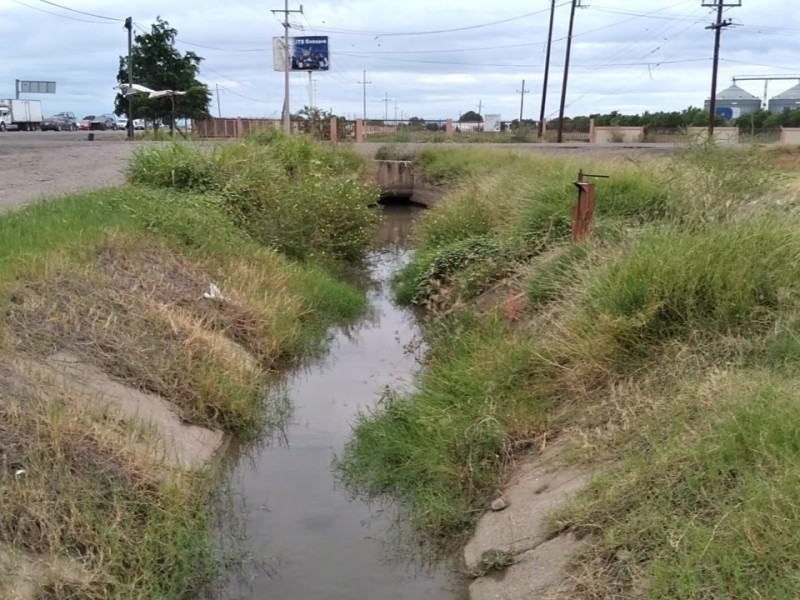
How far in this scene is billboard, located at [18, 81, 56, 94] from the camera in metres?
77.9

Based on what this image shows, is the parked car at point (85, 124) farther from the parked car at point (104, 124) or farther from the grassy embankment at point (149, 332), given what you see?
the grassy embankment at point (149, 332)

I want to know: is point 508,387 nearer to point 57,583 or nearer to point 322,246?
point 57,583

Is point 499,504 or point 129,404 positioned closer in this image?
point 499,504

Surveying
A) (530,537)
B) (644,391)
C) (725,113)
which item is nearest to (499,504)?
(530,537)

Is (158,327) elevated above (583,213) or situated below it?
below

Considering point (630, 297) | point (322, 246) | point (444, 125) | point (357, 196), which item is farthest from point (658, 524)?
point (444, 125)

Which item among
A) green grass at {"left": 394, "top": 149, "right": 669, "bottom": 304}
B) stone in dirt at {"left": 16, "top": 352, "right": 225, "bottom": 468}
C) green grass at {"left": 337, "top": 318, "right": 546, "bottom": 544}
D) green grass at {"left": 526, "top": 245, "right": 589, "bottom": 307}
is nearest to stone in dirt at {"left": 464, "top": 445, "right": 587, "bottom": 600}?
green grass at {"left": 337, "top": 318, "right": 546, "bottom": 544}

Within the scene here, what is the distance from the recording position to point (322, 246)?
14203 mm

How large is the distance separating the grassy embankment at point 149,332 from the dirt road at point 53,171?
1.60 meters

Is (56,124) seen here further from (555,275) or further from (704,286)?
(704,286)

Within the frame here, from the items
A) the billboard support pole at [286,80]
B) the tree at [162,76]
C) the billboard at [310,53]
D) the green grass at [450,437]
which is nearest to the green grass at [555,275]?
the green grass at [450,437]

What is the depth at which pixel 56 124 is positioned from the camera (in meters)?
62.0

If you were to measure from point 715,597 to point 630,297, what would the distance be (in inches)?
121

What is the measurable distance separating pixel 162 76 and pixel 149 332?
4667 centimetres
